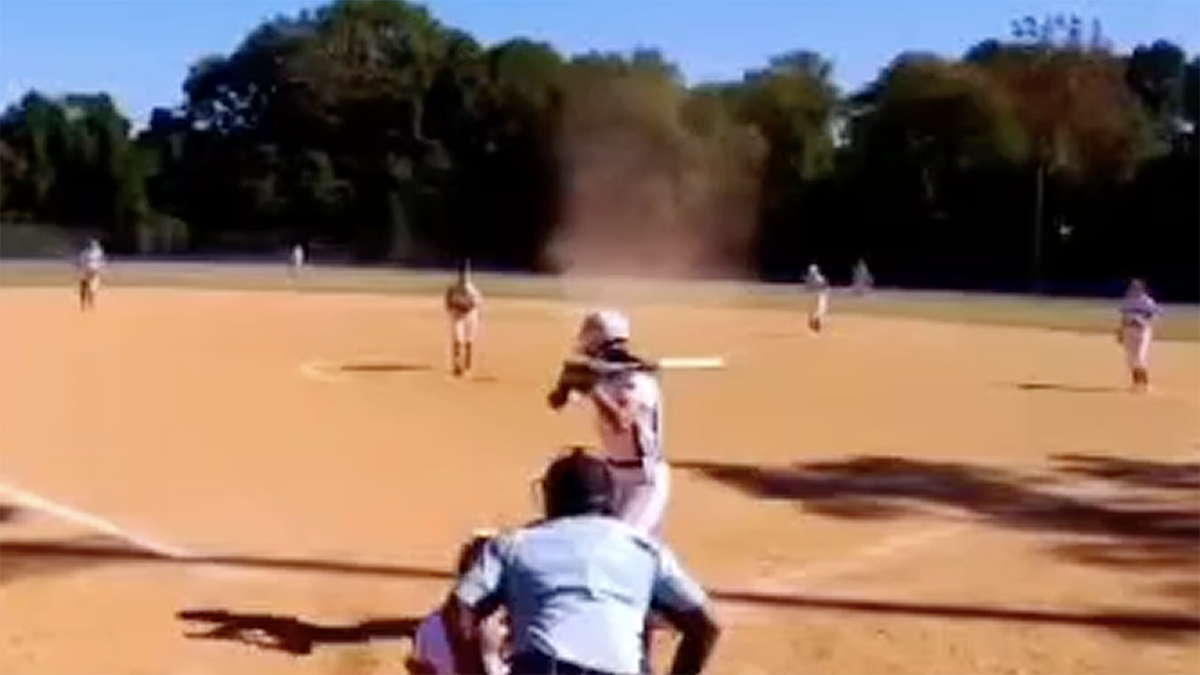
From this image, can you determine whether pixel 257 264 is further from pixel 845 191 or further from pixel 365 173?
pixel 845 191

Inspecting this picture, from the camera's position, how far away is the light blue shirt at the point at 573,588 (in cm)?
580

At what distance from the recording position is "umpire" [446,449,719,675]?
5.80 metres

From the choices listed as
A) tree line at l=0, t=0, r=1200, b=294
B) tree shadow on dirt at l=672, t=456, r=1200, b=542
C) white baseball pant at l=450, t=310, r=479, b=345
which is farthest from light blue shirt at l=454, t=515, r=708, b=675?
tree line at l=0, t=0, r=1200, b=294

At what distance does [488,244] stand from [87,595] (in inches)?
3029

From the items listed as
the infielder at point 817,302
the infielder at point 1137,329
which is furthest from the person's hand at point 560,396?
the infielder at point 817,302

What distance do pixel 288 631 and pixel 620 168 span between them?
3389cm

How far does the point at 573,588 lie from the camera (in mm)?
5844

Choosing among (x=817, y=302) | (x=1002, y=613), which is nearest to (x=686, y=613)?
(x=1002, y=613)

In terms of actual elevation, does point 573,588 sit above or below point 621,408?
below

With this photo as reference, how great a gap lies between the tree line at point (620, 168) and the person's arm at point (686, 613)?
129 ft

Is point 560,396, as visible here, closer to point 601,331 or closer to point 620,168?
point 601,331

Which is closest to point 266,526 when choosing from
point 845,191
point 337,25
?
point 845,191

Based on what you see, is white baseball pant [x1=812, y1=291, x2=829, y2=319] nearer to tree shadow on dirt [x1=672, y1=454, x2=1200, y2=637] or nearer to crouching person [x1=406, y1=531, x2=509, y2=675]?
tree shadow on dirt [x1=672, y1=454, x2=1200, y2=637]

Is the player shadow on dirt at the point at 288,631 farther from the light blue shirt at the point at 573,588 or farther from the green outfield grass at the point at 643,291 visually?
the green outfield grass at the point at 643,291
